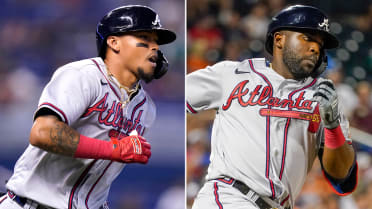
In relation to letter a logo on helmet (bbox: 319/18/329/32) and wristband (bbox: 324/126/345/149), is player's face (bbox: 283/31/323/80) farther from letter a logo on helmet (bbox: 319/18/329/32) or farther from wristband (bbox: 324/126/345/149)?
wristband (bbox: 324/126/345/149)

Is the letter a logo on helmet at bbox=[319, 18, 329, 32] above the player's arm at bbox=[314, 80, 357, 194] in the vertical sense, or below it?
above

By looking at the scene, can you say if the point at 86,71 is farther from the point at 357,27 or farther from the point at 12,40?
the point at 357,27

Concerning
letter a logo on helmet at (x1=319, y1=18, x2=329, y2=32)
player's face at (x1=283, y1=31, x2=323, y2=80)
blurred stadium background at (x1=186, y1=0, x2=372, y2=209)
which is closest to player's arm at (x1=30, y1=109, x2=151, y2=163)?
player's face at (x1=283, y1=31, x2=323, y2=80)

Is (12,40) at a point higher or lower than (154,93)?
higher

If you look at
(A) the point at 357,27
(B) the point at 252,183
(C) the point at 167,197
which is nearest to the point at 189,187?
(C) the point at 167,197

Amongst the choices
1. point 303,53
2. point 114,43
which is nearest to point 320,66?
point 303,53

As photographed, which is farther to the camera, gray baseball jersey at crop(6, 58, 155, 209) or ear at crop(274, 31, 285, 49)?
ear at crop(274, 31, 285, 49)

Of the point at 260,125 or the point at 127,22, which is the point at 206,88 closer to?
the point at 260,125
